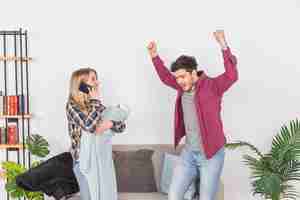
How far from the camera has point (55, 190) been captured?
3758mm

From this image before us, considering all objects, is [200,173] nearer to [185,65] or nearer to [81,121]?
[185,65]

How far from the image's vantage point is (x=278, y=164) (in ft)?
13.3

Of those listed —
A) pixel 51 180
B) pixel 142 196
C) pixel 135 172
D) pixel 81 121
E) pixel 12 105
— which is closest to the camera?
pixel 81 121

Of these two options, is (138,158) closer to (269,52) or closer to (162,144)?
(162,144)

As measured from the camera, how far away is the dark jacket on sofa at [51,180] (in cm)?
375

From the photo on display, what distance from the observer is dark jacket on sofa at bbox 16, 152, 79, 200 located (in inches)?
148

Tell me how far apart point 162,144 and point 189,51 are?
0.87m

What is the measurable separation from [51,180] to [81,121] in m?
0.63

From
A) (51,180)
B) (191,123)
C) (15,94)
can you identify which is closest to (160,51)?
(191,123)

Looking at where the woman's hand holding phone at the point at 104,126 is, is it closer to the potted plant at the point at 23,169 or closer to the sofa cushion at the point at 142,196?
the sofa cushion at the point at 142,196

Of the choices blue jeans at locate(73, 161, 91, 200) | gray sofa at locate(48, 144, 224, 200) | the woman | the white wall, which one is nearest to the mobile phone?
the woman

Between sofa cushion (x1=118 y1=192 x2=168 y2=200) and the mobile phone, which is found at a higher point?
the mobile phone

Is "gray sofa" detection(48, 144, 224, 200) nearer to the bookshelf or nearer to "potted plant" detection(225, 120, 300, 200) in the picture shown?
"potted plant" detection(225, 120, 300, 200)

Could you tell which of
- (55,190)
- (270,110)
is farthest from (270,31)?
(55,190)
